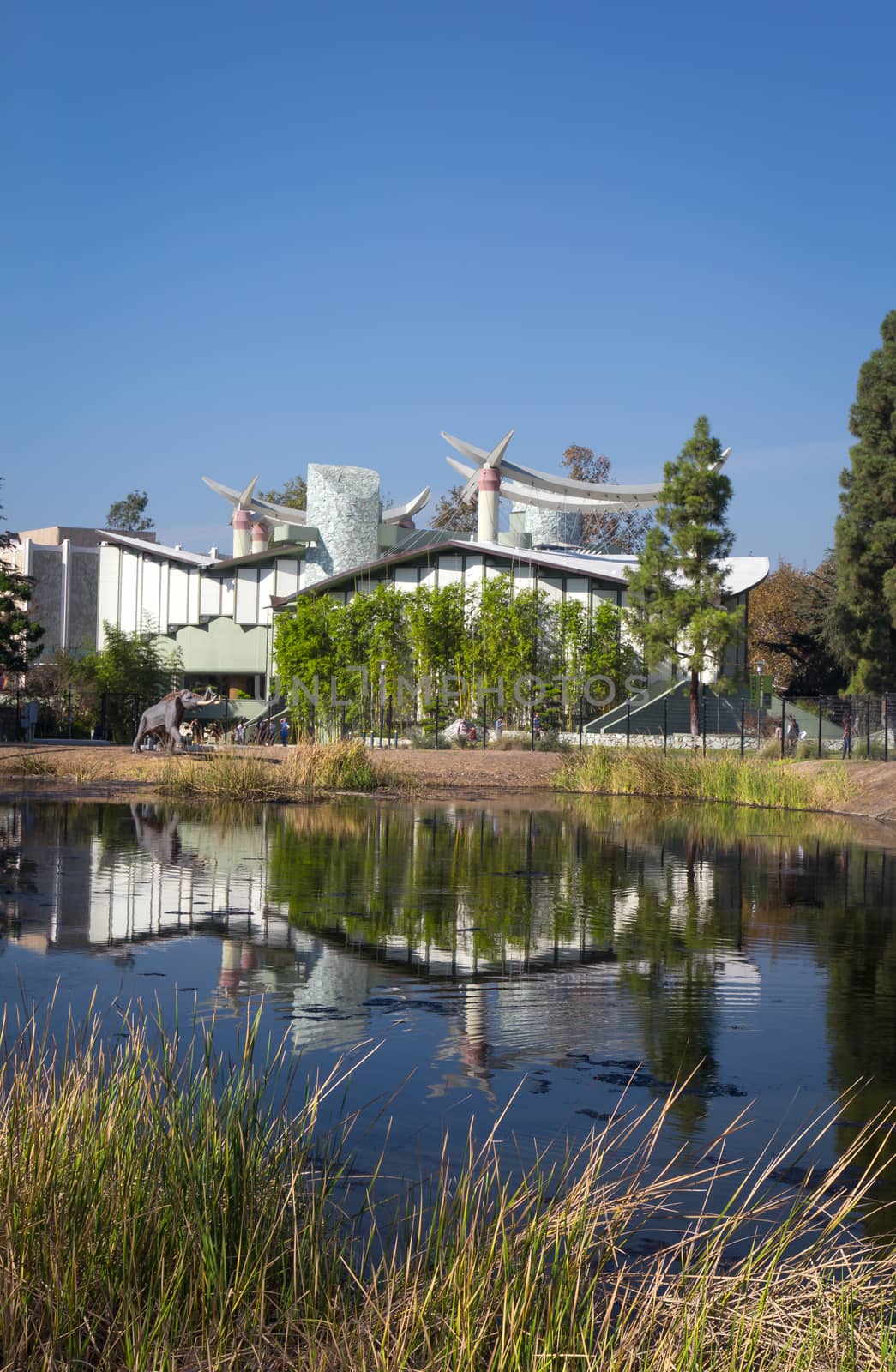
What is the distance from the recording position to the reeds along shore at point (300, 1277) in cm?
361

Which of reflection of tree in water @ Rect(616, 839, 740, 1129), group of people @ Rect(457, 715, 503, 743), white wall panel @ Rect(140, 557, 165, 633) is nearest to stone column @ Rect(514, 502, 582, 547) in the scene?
group of people @ Rect(457, 715, 503, 743)

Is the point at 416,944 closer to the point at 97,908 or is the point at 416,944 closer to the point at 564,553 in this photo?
the point at 97,908

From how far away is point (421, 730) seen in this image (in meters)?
48.6

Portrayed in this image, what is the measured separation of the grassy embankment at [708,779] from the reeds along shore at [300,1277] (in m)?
25.1

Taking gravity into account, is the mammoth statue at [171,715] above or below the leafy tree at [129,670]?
below

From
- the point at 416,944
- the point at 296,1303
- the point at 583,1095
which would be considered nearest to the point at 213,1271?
the point at 296,1303

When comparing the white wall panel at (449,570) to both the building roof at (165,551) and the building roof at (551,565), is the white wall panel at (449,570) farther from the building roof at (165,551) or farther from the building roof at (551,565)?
the building roof at (165,551)

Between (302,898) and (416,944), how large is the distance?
256 cm

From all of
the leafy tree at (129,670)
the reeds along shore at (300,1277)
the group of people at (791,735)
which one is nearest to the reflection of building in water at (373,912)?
the reeds along shore at (300,1277)

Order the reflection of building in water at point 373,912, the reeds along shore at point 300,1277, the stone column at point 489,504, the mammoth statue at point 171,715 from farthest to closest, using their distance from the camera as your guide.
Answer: the stone column at point 489,504
the mammoth statue at point 171,715
the reflection of building in water at point 373,912
the reeds along shore at point 300,1277

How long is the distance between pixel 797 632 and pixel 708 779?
108 feet

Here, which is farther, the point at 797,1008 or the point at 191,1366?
the point at 797,1008

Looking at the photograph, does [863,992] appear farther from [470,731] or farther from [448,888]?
[470,731]

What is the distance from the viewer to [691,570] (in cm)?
4475
